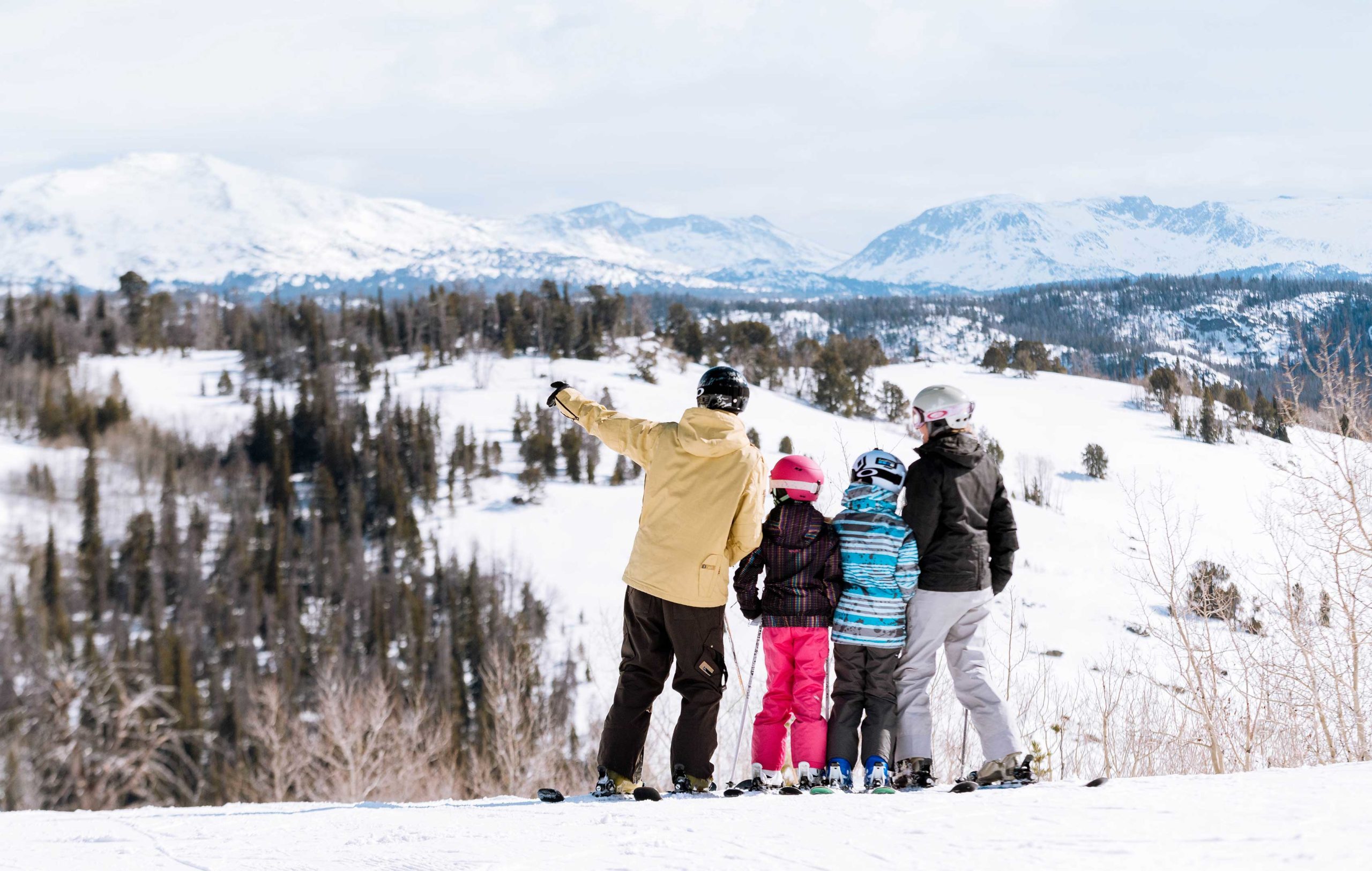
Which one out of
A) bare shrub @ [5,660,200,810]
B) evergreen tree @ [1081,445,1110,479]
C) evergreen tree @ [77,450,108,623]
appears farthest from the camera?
evergreen tree @ [1081,445,1110,479]

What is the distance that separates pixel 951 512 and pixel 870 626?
0.68m

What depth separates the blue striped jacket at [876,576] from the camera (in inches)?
179

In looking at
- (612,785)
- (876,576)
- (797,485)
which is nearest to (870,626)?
(876,576)

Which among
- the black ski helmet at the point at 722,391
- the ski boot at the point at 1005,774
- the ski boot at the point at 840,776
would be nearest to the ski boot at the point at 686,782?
the ski boot at the point at 840,776

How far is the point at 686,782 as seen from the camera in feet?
15.0

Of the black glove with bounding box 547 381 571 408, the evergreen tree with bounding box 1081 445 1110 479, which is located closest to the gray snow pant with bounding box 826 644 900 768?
the black glove with bounding box 547 381 571 408

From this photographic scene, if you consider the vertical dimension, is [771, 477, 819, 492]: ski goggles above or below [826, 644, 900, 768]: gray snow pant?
above

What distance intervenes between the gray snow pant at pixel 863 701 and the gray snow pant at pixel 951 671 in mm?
72

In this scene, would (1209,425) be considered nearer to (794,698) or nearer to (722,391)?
(794,698)

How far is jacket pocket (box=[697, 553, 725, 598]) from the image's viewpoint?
454cm

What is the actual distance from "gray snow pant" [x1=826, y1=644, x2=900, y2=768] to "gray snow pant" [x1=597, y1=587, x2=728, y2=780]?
0.58 m

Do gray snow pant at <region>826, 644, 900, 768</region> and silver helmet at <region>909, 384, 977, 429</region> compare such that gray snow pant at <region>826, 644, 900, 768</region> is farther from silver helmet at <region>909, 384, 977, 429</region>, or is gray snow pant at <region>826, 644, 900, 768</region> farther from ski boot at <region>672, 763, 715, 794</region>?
silver helmet at <region>909, 384, 977, 429</region>

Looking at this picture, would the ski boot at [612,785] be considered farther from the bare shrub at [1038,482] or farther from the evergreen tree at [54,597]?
the evergreen tree at [54,597]

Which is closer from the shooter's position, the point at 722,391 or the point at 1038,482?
the point at 722,391
